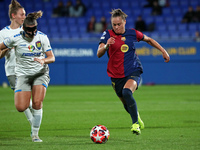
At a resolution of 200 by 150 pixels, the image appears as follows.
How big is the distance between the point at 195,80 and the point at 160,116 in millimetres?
13391

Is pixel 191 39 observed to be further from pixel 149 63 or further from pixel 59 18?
pixel 59 18

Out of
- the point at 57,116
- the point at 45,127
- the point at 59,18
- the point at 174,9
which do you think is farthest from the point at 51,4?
the point at 45,127

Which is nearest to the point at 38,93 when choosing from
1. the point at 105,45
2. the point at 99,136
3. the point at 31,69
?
the point at 31,69

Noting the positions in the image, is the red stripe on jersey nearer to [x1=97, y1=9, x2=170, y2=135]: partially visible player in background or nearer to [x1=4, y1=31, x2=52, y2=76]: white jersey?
[x1=97, y1=9, x2=170, y2=135]: partially visible player in background

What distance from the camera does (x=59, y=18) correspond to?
25.4 m

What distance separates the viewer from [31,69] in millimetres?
6785

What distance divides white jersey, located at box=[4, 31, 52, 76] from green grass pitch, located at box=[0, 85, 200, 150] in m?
1.20

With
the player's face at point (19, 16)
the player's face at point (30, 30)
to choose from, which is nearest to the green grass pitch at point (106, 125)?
the player's face at point (30, 30)

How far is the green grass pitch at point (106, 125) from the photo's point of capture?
6.33m

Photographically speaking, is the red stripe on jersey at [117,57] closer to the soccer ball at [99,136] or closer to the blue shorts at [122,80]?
the blue shorts at [122,80]

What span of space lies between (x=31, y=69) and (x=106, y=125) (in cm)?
265

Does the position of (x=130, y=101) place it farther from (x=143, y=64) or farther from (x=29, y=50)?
(x=143, y=64)

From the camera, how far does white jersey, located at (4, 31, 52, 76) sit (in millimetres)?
6734

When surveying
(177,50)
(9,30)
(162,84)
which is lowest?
(162,84)
